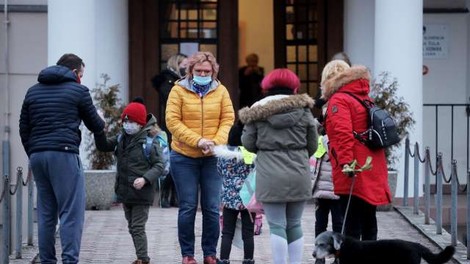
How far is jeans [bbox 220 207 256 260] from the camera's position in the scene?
10.9 meters

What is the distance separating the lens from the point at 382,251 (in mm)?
9766

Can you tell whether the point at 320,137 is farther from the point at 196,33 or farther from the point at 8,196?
the point at 196,33

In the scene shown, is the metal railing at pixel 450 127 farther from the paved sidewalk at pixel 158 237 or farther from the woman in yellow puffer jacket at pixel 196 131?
the woman in yellow puffer jacket at pixel 196 131

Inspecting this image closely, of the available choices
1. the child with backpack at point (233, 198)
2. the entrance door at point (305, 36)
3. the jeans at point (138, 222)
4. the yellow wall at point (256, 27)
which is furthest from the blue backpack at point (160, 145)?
the yellow wall at point (256, 27)

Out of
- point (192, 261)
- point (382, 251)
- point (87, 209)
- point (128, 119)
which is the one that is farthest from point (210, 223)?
point (87, 209)

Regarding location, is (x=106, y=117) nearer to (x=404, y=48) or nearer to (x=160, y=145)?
(x=404, y=48)

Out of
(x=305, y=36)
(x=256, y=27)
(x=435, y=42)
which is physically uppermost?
(x=256, y=27)

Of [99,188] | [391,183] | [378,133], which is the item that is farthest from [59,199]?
[391,183]

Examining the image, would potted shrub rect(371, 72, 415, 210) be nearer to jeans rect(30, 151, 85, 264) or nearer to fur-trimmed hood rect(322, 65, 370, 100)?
fur-trimmed hood rect(322, 65, 370, 100)

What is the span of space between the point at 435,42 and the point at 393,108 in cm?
302

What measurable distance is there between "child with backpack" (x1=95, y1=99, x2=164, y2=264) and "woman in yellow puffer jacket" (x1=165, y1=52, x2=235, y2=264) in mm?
202

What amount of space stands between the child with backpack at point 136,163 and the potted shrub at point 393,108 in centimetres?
466

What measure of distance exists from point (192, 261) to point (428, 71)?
25.2ft

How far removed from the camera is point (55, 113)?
32.9 feet
